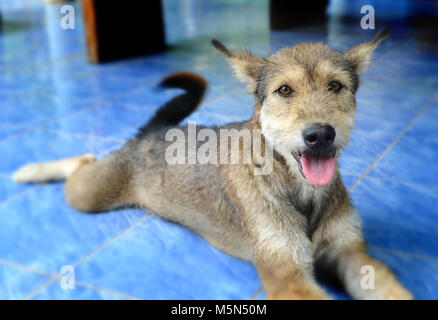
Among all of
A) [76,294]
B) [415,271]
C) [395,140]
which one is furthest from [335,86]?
[395,140]

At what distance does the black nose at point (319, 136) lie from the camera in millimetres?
2473

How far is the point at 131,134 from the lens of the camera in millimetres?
5250

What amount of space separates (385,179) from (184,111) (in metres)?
1.60

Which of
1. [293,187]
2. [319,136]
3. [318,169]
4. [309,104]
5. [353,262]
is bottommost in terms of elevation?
[353,262]

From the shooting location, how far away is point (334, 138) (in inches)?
99.3

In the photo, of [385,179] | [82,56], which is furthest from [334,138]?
[82,56]

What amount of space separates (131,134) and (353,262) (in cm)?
302

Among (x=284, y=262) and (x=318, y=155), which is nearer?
(x=318, y=155)

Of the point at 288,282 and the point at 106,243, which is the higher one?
the point at 288,282

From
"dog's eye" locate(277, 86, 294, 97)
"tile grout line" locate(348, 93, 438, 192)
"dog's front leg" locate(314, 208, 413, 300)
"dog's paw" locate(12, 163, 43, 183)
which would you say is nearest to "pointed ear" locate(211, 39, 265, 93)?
"dog's eye" locate(277, 86, 294, 97)

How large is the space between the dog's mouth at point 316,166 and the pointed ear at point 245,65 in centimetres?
54

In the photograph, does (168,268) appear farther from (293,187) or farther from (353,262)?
(353,262)

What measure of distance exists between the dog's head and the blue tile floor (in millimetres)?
756

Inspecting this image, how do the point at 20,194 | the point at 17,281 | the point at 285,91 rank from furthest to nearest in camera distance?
the point at 20,194, the point at 17,281, the point at 285,91
